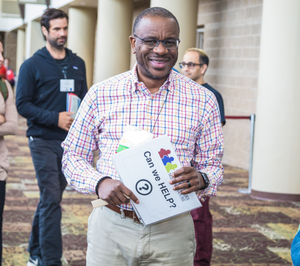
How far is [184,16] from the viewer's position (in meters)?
Result: 8.88

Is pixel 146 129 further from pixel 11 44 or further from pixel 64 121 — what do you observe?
pixel 11 44

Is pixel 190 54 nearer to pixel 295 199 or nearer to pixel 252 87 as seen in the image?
pixel 295 199

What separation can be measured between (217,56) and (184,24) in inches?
71.4

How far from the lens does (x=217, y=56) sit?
10508mm

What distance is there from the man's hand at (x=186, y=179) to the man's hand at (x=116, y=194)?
172 millimetres


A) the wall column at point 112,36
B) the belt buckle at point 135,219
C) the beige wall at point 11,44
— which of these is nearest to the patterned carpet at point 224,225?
the belt buckle at point 135,219

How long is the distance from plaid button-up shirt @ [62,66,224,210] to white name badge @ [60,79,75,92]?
1810mm

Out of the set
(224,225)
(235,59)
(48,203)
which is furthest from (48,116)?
(235,59)

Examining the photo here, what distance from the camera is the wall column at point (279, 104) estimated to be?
22.3 feet

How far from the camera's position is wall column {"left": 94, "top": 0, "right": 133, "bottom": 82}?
1264cm

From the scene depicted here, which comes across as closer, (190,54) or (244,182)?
(190,54)

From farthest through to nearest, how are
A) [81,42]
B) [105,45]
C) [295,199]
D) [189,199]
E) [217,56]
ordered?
1. [81,42]
2. [105,45]
3. [217,56]
4. [295,199]
5. [189,199]

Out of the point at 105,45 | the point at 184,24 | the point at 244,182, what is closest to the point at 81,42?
the point at 105,45

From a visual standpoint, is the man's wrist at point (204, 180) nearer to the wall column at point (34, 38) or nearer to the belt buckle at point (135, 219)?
the belt buckle at point (135, 219)
